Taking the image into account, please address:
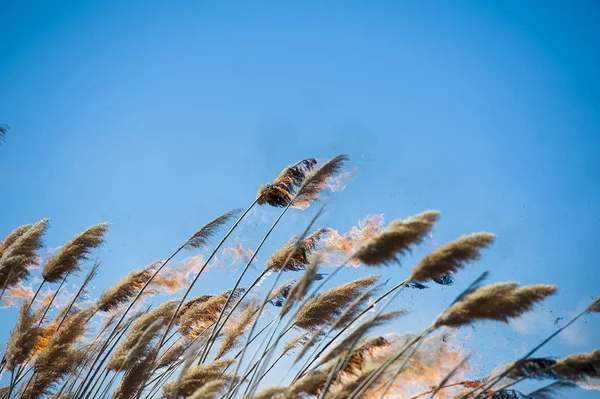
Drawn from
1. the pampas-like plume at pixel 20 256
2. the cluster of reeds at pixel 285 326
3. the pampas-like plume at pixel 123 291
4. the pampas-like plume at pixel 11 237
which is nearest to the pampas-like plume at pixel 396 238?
the cluster of reeds at pixel 285 326

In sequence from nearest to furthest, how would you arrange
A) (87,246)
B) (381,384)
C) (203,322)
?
(381,384) → (87,246) → (203,322)

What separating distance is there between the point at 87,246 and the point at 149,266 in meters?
0.79

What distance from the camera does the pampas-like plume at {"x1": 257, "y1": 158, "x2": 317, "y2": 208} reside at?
4.75 m

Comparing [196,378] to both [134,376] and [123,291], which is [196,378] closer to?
[134,376]

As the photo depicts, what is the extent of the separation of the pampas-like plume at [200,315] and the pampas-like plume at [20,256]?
1.47 meters

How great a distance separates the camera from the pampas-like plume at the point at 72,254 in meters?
3.86

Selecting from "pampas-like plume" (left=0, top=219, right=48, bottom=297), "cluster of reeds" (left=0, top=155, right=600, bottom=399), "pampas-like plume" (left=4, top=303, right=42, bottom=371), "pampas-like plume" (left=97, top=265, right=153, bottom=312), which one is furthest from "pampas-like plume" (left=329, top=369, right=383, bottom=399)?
"pampas-like plume" (left=0, top=219, right=48, bottom=297)

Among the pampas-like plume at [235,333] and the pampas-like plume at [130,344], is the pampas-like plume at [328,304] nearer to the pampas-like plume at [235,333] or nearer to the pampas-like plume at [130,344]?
the pampas-like plume at [235,333]

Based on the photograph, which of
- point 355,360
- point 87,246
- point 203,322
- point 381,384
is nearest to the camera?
point 381,384

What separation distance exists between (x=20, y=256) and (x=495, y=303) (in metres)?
3.56

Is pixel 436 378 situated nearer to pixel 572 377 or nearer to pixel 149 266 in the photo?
pixel 572 377

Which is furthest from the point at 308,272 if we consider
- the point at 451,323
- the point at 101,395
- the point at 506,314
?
the point at 101,395

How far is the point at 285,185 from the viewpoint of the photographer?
4.77 metres

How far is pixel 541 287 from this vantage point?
89.8 inches
